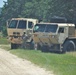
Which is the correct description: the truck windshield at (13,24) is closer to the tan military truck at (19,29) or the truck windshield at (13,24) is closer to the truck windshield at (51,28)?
the tan military truck at (19,29)

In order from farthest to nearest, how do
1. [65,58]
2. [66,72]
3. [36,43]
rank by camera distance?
[36,43] → [65,58] → [66,72]

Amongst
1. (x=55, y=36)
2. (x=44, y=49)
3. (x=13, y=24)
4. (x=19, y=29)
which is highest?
(x=13, y=24)

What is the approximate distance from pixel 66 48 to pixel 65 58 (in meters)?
6.21

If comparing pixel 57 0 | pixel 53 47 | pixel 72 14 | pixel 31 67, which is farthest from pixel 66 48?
pixel 57 0

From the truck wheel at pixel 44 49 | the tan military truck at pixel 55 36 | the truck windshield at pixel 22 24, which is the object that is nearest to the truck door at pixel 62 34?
the tan military truck at pixel 55 36

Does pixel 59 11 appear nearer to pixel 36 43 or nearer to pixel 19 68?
pixel 36 43

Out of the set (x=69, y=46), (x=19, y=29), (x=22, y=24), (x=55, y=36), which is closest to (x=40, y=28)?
(x=55, y=36)

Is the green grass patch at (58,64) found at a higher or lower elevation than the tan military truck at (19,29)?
lower

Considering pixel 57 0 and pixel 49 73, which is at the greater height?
pixel 57 0

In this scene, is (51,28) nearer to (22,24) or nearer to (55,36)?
(55,36)

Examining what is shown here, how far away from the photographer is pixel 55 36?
27750 millimetres

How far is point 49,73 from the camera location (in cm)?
1645

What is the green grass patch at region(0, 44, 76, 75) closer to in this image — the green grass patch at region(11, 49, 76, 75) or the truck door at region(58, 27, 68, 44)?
the green grass patch at region(11, 49, 76, 75)

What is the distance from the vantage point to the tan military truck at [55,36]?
27.9 meters
